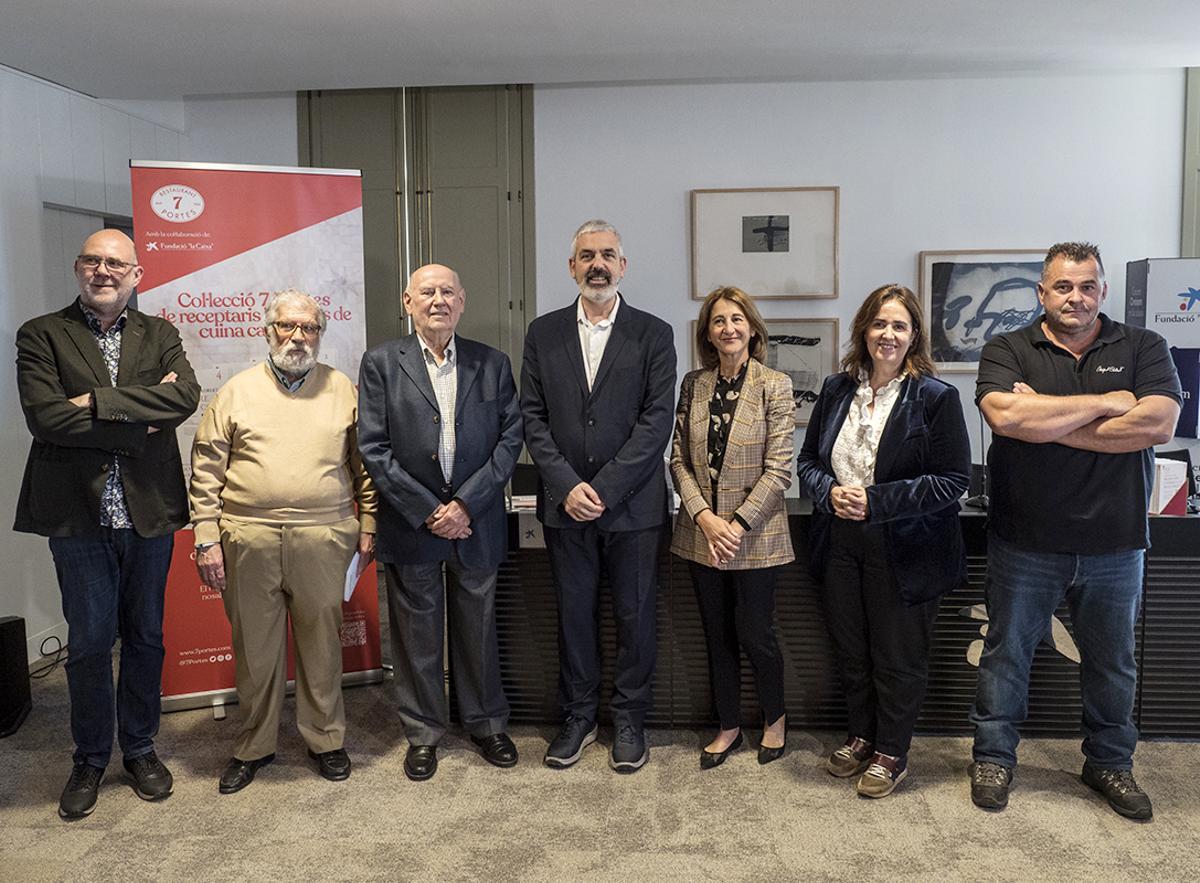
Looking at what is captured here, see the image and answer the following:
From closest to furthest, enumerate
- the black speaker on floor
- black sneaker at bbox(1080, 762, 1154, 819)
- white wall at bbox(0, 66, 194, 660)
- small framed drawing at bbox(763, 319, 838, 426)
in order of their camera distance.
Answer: black sneaker at bbox(1080, 762, 1154, 819) → the black speaker on floor → white wall at bbox(0, 66, 194, 660) → small framed drawing at bbox(763, 319, 838, 426)

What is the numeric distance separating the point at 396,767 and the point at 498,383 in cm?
133

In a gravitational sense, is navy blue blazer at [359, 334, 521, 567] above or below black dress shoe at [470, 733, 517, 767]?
above

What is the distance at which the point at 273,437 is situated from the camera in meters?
2.98

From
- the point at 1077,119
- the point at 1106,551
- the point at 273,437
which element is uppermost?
the point at 1077,119

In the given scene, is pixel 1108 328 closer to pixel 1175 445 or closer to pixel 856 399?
pixel 856 399

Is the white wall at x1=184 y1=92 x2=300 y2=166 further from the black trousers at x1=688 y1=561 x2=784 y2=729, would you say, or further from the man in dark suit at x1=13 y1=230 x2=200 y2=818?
the black trousers at x1=688 y1=561 x2=784 y2=729

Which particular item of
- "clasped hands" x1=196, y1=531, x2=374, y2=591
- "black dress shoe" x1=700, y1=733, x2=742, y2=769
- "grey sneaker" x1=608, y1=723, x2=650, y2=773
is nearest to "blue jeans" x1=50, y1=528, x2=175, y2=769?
"clasped hands" x1=196, y1=531, x2=374, y2=591

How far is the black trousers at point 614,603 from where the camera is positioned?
3131mm

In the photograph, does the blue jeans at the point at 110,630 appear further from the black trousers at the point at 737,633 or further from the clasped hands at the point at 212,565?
the black trousers at the point at 737,633

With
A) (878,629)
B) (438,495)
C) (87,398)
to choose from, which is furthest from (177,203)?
(878,629)

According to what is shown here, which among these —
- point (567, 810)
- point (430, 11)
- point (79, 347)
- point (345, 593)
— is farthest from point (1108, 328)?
point (79, 347)

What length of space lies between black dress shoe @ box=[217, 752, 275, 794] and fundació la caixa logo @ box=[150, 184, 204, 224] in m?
2.02

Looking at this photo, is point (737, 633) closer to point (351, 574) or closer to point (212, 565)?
point (351, 574)

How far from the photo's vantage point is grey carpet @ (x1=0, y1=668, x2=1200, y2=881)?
2539 mm
